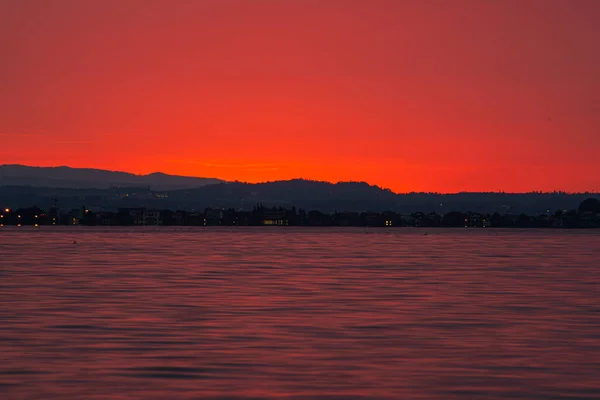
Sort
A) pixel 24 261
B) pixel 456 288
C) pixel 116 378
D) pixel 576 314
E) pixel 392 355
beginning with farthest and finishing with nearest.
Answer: pixel 24 261 < pixel 456 288 < pixel 576 314 < pixel 392 355 < pixel 116 378

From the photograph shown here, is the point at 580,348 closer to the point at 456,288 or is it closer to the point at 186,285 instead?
the point at 456,288

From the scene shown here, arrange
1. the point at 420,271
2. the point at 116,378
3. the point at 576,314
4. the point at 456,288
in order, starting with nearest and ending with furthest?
the point at 116,378, the point at 576,314, the point at 456,288, the point at 420,271

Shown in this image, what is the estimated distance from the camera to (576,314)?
41.2m

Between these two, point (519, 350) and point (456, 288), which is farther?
point (456, 288)

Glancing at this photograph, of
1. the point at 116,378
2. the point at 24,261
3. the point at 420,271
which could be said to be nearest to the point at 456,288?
the point at 420,271

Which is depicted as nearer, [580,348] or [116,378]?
[116,378]

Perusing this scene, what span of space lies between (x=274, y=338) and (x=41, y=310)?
41.0 ft

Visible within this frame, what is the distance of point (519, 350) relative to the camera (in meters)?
30.4

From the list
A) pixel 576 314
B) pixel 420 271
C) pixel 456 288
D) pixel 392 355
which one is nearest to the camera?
pixel 392 355

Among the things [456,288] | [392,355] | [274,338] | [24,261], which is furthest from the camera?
[24,261]

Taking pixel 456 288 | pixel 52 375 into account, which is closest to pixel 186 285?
pixel 456 288

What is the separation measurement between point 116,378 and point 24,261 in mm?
65484

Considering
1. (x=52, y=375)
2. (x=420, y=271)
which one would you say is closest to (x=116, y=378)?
(x=52, y=375)

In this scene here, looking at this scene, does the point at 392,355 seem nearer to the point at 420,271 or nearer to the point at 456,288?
the point at 456,288
